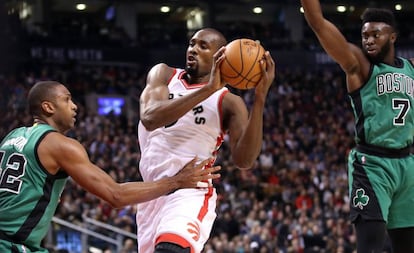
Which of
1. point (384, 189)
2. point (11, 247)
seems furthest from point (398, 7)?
point (11, 247)

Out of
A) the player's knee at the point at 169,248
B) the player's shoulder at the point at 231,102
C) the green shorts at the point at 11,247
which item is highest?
the player's shoulder at the point at 231,102

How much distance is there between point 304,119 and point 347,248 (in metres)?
10.7

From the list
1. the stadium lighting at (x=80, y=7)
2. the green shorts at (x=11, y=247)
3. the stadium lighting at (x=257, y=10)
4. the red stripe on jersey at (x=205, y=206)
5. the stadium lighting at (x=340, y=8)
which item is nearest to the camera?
the green shorts at (x=11, y=247)

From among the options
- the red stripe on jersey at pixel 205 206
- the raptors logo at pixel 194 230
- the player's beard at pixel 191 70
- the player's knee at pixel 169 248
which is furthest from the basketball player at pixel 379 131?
the player's knee at pixel 169 248

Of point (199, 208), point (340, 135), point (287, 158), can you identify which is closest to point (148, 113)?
point (199, 208)

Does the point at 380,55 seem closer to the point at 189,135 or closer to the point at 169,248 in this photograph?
the point at 189,135

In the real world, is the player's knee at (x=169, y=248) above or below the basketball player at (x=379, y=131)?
below

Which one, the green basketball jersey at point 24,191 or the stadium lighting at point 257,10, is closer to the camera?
the green basketball jersey at point 24,191

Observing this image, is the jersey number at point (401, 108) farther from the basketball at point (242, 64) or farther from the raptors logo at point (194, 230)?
the raptors logo at point (194, 230)

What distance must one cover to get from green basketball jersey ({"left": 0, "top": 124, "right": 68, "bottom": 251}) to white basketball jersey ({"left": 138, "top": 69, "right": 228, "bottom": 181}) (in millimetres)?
1082

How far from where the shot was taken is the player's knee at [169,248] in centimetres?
583

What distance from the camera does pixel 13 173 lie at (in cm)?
536

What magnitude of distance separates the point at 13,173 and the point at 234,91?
2047cm

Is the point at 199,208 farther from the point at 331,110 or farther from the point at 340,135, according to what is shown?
the point at 331,110
